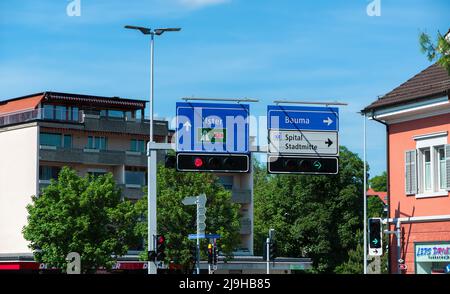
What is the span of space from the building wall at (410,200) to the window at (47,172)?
165 feet

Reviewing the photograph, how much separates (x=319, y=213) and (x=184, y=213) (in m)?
22.8

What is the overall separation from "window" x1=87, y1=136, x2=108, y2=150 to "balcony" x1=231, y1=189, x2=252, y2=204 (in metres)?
11.9

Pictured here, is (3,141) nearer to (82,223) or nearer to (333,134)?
(82,223)

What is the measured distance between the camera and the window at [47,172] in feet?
256

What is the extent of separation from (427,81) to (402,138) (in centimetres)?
201

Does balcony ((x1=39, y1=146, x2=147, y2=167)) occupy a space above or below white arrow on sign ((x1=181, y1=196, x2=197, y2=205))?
above

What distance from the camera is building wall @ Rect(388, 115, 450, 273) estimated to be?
2953 cm

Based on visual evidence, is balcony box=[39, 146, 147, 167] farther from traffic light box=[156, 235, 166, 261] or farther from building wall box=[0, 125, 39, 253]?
traffic light box=[156, 235, 166, 261]

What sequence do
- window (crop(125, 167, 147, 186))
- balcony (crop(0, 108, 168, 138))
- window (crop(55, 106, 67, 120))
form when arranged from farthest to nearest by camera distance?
window (crop(125, 167, 147, 186)), window (crop(55, 106, 67, 120)), balcony (crop(0, 108, 168, 138))

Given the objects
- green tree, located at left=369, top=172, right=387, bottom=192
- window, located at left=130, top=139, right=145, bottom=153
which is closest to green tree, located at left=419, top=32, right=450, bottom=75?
window, located at left=130, top=139, right=145, bottom=153

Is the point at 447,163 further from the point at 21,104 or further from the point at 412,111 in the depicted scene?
the point at 21,104

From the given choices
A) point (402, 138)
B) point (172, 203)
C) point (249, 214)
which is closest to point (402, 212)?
point (402, 138)

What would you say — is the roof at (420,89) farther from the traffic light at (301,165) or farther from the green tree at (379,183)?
the green tree at (379,183)

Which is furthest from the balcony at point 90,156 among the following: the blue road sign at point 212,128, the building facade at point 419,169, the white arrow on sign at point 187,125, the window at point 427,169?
the window at point 427,169
